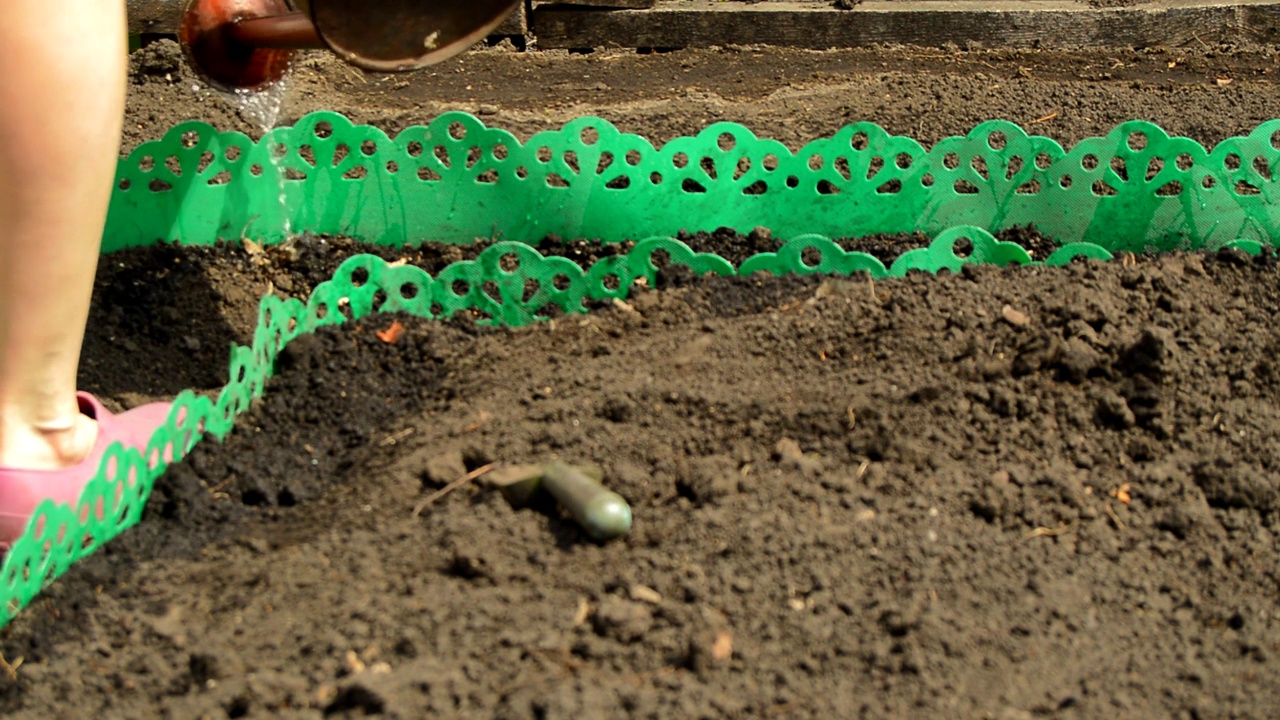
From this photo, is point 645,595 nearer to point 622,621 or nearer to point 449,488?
point 622,621

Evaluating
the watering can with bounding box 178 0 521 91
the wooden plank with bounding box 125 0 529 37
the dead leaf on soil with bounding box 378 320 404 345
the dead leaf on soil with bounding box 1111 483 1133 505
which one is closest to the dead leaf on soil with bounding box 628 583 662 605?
the dead leaf on soil with bounding box 1111 483 1133 505

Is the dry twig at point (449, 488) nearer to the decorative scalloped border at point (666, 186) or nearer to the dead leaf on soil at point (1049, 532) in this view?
the dead leaf on soil at point (1049, 532)

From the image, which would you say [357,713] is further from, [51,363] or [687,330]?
[687,330]

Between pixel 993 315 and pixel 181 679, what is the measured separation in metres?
1.50

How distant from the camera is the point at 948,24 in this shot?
418 centimetres

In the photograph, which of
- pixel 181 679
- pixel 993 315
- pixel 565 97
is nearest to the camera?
pixel 181 679

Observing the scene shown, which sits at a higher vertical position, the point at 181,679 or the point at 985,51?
the point at 985,51

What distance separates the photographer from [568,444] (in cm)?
213

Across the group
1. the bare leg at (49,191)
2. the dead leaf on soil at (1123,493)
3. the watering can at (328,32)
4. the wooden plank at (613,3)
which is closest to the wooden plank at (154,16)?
the wooden plank at (613,3)

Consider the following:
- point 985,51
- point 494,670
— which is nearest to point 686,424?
point 494,670

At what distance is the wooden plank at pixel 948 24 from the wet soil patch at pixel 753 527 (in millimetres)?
1785

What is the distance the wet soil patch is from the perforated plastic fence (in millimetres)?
163

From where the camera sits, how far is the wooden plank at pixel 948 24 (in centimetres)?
416

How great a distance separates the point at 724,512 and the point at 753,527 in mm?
58
